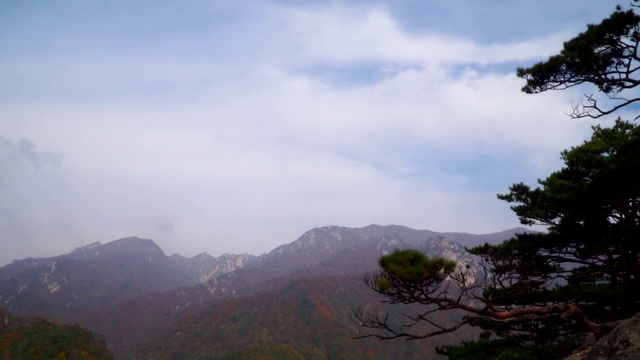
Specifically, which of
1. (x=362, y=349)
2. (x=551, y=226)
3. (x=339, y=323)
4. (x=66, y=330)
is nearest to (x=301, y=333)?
(x=339, y=323)

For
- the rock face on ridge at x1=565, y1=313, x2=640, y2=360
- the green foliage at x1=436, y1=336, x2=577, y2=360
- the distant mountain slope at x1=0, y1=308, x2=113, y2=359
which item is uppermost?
the rock face on ridge at x1=565, y1=313, x2=640, y2=360

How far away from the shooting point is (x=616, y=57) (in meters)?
10.8

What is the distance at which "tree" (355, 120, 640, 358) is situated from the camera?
32.2 ft

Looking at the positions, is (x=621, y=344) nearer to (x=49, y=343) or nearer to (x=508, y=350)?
(x=508, y=350)

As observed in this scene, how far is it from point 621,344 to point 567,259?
6870 mm

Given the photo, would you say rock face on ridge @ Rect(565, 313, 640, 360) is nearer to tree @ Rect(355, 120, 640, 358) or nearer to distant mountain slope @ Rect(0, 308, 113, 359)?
tree @ Rect(355, 120, 640, 358)

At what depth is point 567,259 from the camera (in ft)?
46.3

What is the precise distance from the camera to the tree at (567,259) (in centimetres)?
980

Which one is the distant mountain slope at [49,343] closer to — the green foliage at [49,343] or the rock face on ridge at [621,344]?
the green foliage at [49,343]

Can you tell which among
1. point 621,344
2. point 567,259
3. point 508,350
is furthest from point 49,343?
point 621,344

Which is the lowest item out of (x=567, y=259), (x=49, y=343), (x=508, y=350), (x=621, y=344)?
(x=49, y=343)

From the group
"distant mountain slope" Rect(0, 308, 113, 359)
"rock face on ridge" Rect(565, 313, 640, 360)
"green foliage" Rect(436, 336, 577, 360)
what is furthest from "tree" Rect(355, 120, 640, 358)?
"distant mountain slope" Rect(0, 308, 113, 359)

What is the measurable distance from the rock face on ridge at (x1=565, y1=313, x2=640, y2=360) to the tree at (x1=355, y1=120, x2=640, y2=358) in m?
1.04

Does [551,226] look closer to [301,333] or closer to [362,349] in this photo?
[362,349]
